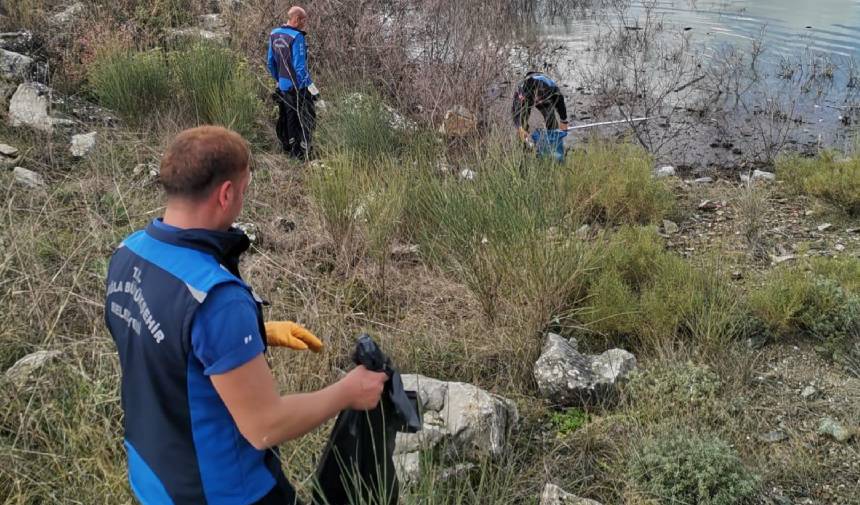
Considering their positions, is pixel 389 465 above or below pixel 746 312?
above

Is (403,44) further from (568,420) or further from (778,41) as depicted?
(778,41)

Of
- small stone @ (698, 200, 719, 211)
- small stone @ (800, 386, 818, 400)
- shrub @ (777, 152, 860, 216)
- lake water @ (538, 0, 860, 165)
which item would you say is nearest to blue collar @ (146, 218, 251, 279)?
small stone @ (800, 386, 818, 400)

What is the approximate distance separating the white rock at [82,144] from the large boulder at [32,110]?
0.32m

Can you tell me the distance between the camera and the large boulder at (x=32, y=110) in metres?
5.75

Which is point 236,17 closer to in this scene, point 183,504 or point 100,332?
point 100,332

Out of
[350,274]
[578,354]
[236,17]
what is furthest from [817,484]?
[236,17]

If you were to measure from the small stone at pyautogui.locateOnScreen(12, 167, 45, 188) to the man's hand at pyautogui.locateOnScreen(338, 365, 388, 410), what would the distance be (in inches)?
149

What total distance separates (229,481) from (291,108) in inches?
210

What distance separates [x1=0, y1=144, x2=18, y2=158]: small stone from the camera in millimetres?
5141

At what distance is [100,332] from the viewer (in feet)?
10.1

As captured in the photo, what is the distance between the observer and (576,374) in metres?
3.13

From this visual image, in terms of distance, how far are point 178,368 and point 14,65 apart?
646 centimetres

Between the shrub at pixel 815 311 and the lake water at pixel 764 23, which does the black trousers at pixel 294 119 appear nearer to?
the shrub at pixel 815 311

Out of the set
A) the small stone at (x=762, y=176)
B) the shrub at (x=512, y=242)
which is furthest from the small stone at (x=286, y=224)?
the small stone at (x=762, y=176)
